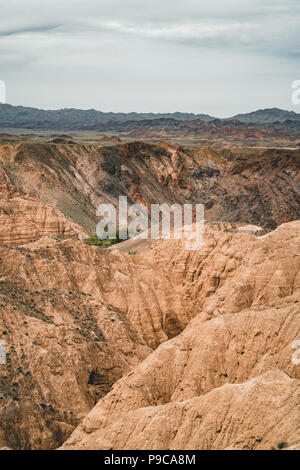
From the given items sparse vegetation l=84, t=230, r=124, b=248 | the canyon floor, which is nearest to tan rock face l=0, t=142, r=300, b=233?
sparse vegetation l=84, t=230, r=124, b=248

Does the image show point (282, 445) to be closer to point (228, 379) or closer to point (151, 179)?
point (228, 379)

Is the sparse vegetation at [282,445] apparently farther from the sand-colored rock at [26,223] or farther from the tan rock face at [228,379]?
the sand-colored rock at [26,223]

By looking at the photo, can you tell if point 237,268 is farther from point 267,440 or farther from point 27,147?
point 27,147

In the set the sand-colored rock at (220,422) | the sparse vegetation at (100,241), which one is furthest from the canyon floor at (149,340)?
the sparse vegetation at (100,241)

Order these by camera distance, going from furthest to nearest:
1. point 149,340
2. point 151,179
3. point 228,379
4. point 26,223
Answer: point 151,179, point 26,223, point 149,340, point 228,379

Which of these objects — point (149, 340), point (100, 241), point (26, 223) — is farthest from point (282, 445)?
point (100, 241)

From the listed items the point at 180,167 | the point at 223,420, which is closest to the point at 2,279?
the point at 223,420

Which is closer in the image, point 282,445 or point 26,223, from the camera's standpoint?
point 282,445

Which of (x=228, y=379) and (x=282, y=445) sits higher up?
A: (x=282, y=445)

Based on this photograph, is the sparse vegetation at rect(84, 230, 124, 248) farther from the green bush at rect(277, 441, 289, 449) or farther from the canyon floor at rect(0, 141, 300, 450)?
the green bush at rect(277, 441, 289, 449)

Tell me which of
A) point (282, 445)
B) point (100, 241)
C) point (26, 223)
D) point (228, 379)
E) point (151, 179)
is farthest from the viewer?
point (151, 179)
